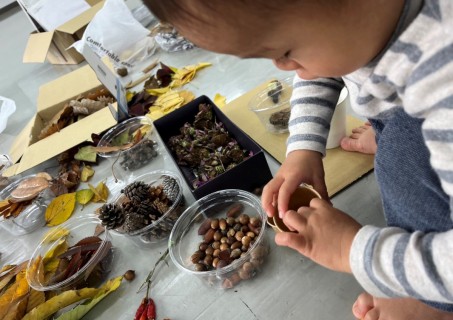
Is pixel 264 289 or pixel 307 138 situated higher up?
pixel 307 138

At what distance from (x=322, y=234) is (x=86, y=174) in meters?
0.73

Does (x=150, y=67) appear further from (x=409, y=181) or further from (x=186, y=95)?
(x=409, y=181)

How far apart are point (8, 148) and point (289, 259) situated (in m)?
1.11

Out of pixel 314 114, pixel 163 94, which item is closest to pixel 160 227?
pixel 314 114

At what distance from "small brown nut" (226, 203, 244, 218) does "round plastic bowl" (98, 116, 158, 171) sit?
→ 0.35 m

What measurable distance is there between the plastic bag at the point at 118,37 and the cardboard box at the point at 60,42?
24cm

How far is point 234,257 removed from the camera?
0.65 metres

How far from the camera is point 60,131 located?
1.16m

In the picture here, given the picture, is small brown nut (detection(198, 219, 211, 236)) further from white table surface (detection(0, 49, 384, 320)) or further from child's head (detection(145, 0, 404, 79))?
child's head (detection(145, 0, 404, 79))

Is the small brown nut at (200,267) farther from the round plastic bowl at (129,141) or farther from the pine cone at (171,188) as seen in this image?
the round plastic bowl at (129,141)

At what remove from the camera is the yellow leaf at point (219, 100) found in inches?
44.0

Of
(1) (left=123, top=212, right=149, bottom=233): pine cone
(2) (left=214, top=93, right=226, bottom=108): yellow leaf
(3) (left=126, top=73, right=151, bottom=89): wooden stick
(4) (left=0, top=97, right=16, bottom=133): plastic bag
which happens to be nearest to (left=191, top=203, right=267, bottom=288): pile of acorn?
(1) (left=123, top=212, right=149, bottom=233): pine cone

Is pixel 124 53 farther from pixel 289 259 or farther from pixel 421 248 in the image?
pixel 421 248

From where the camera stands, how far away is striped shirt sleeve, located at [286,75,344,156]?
2.17ft
